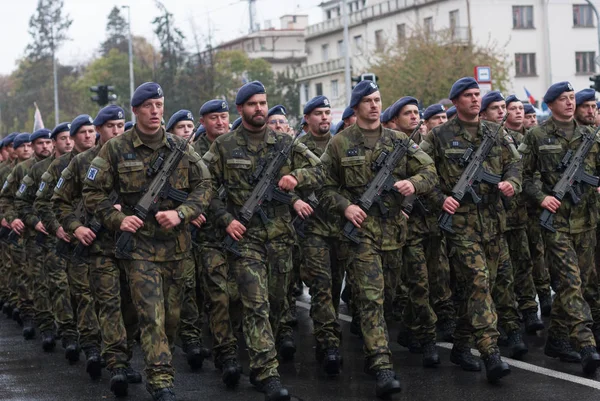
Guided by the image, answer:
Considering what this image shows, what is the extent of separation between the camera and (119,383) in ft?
27.6

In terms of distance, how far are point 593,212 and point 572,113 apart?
87 centimetres

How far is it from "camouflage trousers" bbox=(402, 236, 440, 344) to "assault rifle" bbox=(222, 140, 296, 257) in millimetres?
1508

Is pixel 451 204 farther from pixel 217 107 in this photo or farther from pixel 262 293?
pixel 217 107

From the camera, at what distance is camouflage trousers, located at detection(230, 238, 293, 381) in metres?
7.88

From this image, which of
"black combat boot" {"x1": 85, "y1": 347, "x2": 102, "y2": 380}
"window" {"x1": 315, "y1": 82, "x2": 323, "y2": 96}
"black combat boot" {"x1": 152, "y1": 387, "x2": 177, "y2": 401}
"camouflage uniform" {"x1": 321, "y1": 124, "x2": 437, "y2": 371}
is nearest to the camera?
"black combat boot" {"x1": 152, "y1": 387, "x2": 177, "y2": 401}

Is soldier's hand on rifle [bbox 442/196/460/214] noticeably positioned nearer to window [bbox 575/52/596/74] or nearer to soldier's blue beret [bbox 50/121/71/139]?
soldier's blue beret [bbox 50/121/71/139]

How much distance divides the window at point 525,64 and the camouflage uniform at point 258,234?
176ft

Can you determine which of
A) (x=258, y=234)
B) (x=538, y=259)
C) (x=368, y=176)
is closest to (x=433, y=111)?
(x=538, y=259)

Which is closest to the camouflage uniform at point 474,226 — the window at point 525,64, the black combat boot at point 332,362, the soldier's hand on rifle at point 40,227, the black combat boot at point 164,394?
the black combat boot at point 332,362

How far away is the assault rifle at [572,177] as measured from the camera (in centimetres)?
898

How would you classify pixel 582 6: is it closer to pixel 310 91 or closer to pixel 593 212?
pixel 310 91

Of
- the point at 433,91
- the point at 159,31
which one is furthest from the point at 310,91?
the point at 433,91

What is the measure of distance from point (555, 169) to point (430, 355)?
1.87 metres

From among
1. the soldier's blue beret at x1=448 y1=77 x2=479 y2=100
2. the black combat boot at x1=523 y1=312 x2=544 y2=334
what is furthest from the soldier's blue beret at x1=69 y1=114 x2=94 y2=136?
the black combat boot at x1=523 y1=312 x2=544 y2=334
